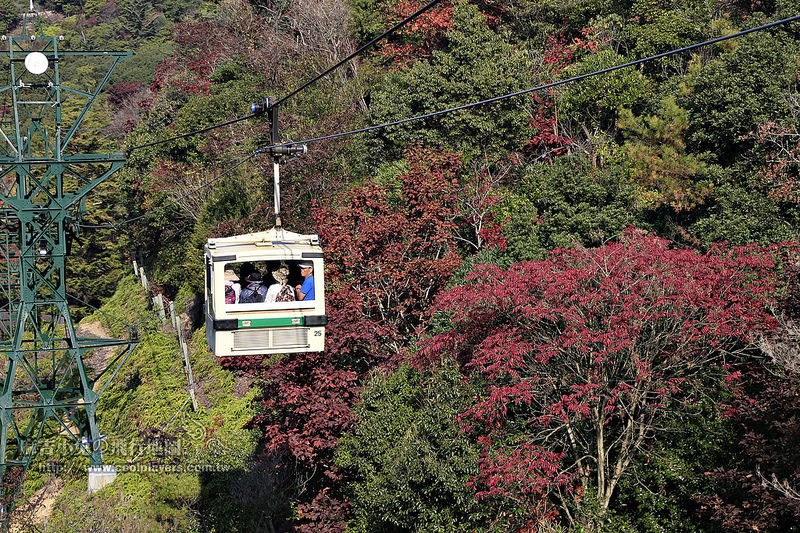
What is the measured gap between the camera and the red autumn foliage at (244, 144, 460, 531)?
14.9 m

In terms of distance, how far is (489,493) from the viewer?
39.8ft

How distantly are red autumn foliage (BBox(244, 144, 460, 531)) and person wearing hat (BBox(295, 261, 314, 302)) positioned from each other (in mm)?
3645

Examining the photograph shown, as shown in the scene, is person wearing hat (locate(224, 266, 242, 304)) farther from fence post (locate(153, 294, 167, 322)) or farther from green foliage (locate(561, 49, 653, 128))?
fence post (locate(153, 294, 167, 322))

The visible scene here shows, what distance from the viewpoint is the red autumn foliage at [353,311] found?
14914mm

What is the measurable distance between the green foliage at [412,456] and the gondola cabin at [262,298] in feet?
9.19

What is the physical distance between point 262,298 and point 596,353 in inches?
189

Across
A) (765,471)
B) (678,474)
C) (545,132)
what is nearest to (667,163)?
(545,132)

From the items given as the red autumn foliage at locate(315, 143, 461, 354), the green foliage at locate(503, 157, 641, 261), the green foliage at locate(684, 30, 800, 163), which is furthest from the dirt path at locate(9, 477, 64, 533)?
the green foliage at locate(684, 30, 800, 163)

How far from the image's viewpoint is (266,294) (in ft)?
37.4

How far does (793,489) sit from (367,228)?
8.90 metres

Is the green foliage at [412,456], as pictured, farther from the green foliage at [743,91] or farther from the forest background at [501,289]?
the green foliage at [743,91]

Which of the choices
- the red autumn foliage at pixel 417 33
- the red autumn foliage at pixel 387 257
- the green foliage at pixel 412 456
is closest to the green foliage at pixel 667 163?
the red autumn foliage at pixel 387 257

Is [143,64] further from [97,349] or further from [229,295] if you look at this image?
[229,295]

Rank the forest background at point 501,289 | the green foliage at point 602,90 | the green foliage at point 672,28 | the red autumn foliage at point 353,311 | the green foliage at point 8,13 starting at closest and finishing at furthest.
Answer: the forest background at point 501,289, the red autumn foliage at point 353,311, the green foliage at point 602,90, the green foliage at point 672,28, the green foliage at point 8,13
